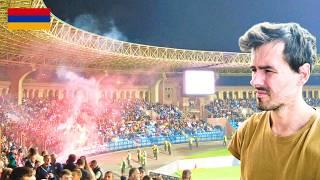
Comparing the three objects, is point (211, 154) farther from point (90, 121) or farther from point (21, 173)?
point (21, 173)

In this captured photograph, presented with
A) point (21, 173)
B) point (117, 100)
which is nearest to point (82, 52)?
point (117, 100)

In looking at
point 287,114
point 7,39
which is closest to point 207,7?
point 7,39

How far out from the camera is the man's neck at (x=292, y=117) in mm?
1075

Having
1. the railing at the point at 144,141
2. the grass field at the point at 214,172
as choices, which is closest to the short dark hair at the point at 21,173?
the railing at the point at 144,141

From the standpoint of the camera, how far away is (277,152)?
3.49 feet

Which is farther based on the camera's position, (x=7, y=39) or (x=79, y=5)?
(x=79, y=5)

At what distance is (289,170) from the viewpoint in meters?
1.03

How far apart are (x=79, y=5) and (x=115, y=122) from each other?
12.5 feet

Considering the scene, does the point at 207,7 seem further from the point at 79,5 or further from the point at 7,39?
the point at 7,39

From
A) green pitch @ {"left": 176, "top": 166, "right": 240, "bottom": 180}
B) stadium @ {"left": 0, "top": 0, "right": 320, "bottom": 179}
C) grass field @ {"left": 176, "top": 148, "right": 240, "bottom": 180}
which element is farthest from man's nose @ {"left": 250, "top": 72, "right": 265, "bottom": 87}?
green pitch @ {"left": 176, "top": 166, "right": 240, "bottom": 180}

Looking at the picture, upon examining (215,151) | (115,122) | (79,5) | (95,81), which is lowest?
(215,151)

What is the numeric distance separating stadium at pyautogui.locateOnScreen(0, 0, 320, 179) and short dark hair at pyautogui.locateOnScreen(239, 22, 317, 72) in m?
8.70

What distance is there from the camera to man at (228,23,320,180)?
1.02 meters

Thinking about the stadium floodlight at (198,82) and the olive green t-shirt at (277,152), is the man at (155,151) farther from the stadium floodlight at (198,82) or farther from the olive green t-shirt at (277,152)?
the olive green t-shirt at (277,152)
